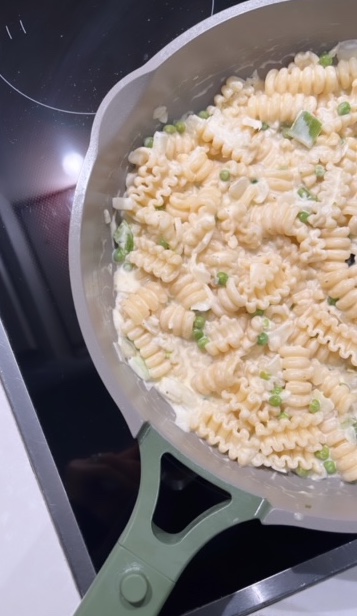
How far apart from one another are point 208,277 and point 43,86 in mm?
512

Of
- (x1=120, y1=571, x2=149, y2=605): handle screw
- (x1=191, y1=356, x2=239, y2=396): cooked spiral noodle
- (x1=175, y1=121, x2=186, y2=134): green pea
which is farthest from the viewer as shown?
(x1=175, y1=121, x2=186, y2=134): green pea

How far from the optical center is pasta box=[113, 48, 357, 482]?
1.12m

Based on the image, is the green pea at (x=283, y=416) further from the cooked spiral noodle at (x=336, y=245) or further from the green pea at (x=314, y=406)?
the cooked spiral noodle at (x=336, y=245)

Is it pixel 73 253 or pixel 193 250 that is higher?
pixel 73 253

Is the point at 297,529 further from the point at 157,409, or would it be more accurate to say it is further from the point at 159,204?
the point at 159,204

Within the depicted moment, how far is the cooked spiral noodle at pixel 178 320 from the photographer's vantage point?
114 cm

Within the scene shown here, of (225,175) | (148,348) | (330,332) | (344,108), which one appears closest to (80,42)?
(225,175)

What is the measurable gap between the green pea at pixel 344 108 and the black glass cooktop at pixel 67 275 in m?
0.32

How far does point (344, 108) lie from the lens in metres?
1.19

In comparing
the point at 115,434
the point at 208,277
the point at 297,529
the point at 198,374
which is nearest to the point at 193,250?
the point at 208,277

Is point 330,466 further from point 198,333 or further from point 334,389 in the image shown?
point 198,333

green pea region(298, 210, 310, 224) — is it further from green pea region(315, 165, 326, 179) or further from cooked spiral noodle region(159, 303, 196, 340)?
cooked spiral noodle region(159, 303, 196, 340)

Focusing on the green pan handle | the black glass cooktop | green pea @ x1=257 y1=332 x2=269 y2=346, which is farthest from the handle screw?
green pea @ x1=257 y1=332 x2=269 y2=346

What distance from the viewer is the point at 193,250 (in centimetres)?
118
